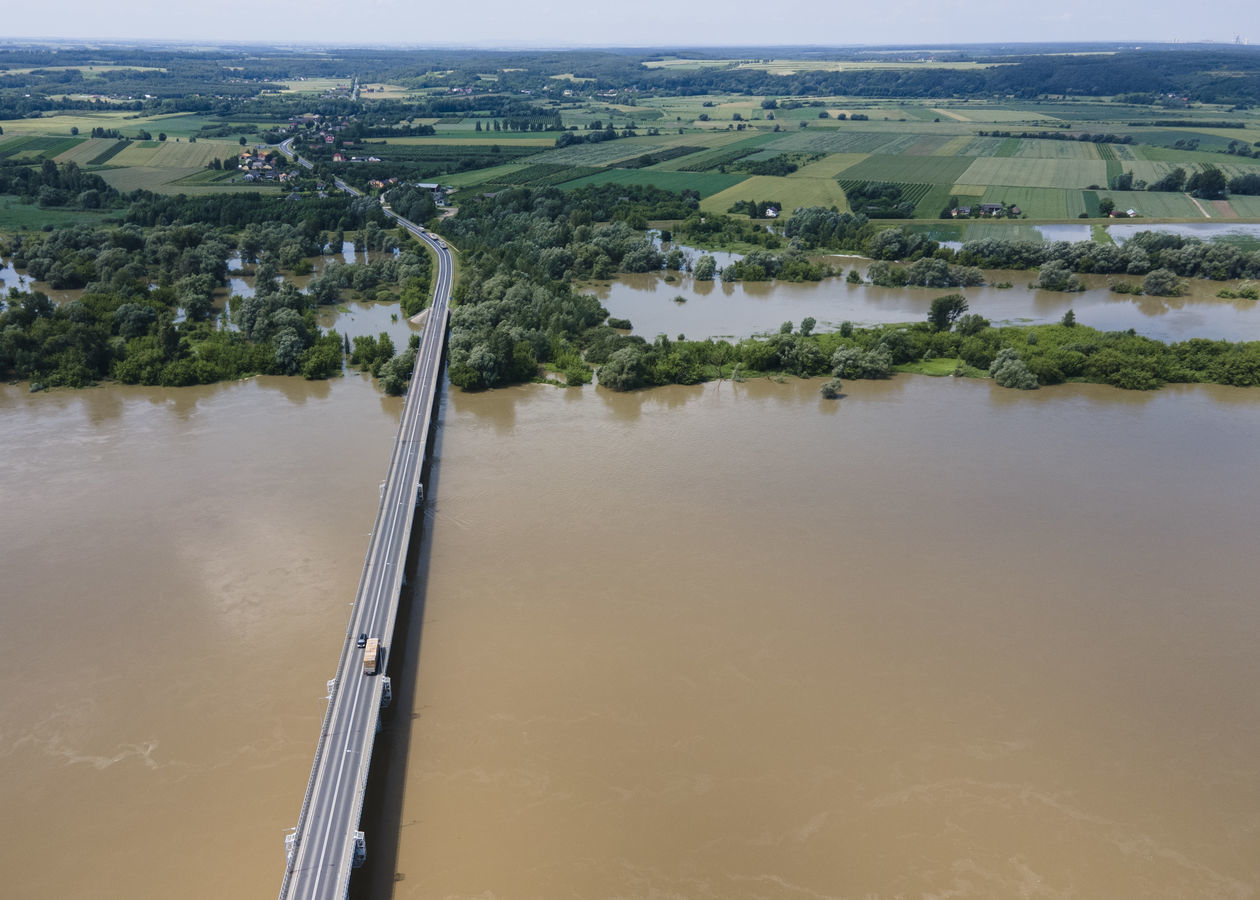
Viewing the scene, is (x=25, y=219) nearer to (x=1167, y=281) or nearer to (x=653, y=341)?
(x=653, y=341)

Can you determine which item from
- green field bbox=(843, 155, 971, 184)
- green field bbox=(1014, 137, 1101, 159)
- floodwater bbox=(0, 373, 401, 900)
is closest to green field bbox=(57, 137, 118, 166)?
floodwater bbox=(0, 373, 401, 900)

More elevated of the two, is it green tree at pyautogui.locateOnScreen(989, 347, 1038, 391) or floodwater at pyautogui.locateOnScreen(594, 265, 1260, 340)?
floodwater at pyautogui.locateOnScreen(594, 265, 1260, 340)

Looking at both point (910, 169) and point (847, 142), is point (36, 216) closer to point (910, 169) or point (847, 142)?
point (910, 169)

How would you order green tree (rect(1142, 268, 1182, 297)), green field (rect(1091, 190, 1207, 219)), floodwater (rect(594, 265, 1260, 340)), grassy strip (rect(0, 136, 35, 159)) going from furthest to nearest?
1. grassy strip (rect(0, 136, 35, 159))
2. green field (rect(1091, 190, 1207, 219))
3. green tree (rect(1142, 268, 1182, 297))
4. floodwater (rect(594, 265, 1260, 340))

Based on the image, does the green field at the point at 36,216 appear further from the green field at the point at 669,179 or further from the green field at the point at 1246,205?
the green field at the point at 1246,205

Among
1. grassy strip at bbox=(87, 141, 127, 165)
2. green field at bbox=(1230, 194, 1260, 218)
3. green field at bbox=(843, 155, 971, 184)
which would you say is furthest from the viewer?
grassy strip at bbox=(87, 141, 127, 165)

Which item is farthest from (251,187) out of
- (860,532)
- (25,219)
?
(860,532)

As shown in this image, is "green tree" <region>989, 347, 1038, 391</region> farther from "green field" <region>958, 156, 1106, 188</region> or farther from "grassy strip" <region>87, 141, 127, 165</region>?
"grassy strip" <region>87, 141, 127, 165</region>
